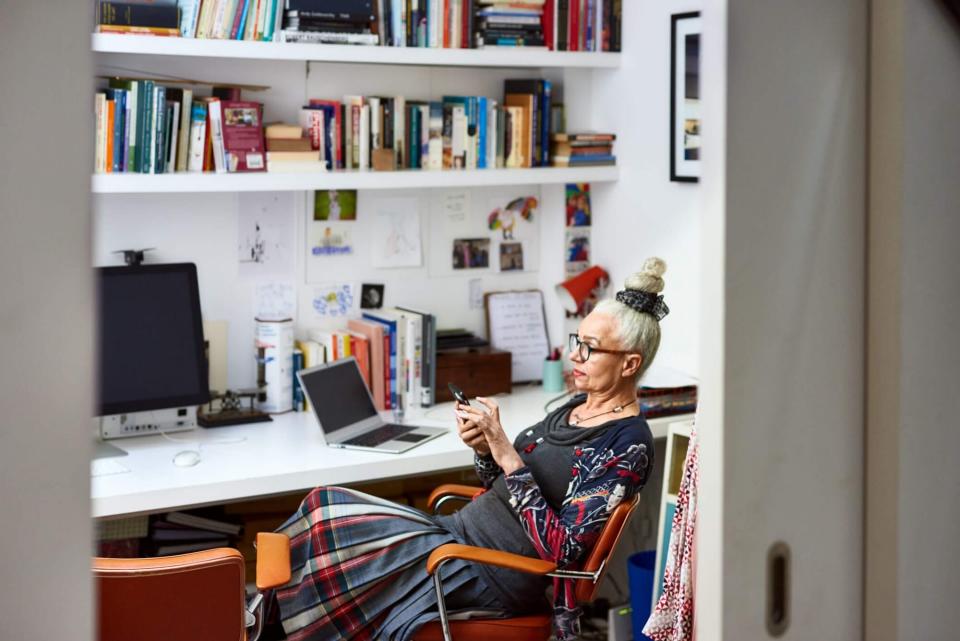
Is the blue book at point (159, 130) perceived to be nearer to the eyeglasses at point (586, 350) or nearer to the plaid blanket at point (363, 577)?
the plaid blanket at point (363, 577)

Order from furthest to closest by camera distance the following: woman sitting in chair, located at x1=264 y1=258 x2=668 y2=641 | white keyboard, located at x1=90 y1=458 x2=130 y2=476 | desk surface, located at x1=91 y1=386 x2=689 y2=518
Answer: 1. white keyboard, located at x1=90 y1=458 x2=130 y2=476
2. desk surface, located at x1=91 y1=386 x2=689 y2=518
3. woman sitting in chair, located at x1=264 y1=258 x2=668 y2=641

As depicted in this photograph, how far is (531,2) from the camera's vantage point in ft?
12.9

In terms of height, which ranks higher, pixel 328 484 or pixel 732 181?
pixel 732 181

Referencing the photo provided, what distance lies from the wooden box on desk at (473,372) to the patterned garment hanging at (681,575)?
152cm

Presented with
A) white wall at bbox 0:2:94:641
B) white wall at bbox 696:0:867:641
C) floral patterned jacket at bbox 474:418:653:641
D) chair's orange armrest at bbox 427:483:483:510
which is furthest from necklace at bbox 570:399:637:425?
white wall at bbox 0:2:94:641

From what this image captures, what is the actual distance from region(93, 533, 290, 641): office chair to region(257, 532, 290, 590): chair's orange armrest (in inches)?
11.2

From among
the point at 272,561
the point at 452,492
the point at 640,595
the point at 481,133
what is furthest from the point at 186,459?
the point at 481,133

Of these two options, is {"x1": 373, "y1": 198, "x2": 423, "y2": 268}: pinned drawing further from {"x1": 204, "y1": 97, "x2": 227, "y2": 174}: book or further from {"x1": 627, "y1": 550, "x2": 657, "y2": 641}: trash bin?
{"x1": 627, "y1": 550, "x2": 657, "y2": 641}: trash bin

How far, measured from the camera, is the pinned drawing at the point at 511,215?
4262 millimetres

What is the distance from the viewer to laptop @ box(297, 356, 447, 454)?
3449 mm

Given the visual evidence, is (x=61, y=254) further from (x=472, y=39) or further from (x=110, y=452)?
(x=472, y=39)

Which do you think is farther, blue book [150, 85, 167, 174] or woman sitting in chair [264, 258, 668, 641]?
blue book [150, 85, 167, 174]

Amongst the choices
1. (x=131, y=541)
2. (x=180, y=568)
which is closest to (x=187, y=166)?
(x=131, y=541)

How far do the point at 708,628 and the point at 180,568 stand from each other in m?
1.29
